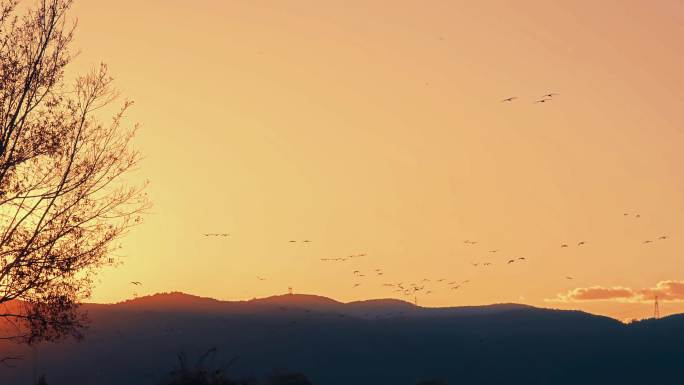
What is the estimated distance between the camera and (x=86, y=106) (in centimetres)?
4094

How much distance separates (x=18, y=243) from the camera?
Result: 124 feet

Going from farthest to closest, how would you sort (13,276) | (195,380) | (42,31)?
(42,31) → (13,276) → (195,380)

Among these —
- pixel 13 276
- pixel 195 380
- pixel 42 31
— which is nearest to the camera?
pixel 195 380

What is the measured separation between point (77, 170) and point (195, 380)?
11.3 meters

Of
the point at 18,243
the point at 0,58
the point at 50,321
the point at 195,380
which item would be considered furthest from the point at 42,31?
the point at 195,380

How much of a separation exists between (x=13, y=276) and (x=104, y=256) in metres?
3.48

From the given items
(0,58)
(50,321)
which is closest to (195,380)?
(50,321)

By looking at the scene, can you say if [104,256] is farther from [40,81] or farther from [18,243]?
[40,81]

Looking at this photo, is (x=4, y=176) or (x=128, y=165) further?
(x=128, y=165)

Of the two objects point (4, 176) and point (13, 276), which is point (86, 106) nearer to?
point (4, 176)

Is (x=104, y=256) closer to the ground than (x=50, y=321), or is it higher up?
higher up

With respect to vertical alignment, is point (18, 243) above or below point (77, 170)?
below

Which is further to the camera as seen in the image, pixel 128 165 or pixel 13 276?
pixel 128 165

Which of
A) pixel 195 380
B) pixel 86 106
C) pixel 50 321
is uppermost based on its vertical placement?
pixel 86 106
